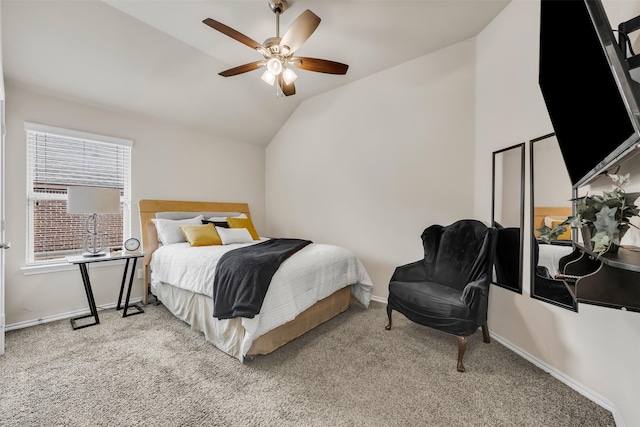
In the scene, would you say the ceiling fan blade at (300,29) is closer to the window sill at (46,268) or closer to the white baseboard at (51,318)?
the window sill at (46,268)

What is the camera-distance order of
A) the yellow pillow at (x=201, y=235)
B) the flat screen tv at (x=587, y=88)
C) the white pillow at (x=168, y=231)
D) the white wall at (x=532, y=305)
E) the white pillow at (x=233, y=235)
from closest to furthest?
the flat screen tv at (x=587, y=88)
the white wall at (x=532, y=305)
the yellow pillow at (x=201, y=235)
the white pillow at (x=168, y=231)
the white pillow at (x=233, y=235)

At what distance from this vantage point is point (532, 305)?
2201mm

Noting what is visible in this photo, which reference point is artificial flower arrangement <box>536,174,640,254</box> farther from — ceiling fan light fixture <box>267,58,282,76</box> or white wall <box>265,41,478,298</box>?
ceiling fan light fixture <box>267,58,282,76</box>

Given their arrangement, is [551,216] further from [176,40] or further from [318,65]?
[176,40]

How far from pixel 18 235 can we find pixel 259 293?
8.82ft

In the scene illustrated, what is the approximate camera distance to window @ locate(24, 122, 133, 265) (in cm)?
285

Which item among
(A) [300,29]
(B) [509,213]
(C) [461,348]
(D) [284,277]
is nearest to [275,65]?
(A) [300,29]

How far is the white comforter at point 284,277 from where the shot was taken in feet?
6.97

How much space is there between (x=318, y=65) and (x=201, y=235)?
2.32 m

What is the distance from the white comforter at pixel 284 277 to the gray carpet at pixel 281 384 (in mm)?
360

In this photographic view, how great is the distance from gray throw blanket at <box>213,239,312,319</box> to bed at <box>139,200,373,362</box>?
80mm

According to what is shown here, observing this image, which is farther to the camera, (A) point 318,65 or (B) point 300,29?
(A) point 318,65

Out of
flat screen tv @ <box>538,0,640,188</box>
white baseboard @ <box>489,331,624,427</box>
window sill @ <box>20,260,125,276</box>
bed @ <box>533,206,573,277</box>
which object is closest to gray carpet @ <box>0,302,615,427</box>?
white baseboard @ <box>489,331,624,427</box>

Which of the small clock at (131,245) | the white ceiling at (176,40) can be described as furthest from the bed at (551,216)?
the small clock at (131,245)
